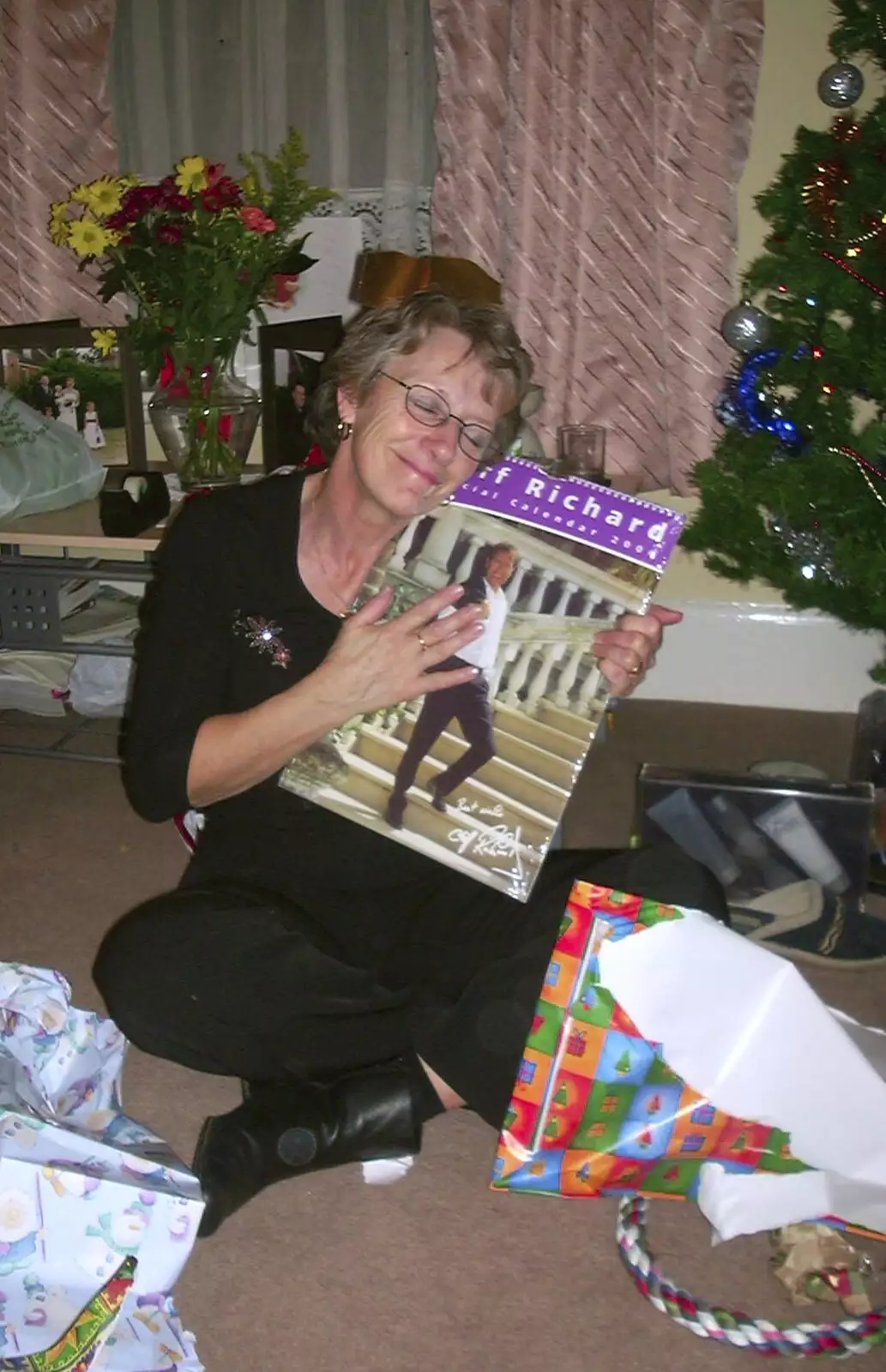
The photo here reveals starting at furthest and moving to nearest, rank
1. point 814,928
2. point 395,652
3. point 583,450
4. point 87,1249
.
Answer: point 583,450, point 814,928, point 395,652, point 87,1249

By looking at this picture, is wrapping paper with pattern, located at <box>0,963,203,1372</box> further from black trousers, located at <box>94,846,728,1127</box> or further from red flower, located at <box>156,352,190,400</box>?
red flower, located at <box>156,352,190,400</box>

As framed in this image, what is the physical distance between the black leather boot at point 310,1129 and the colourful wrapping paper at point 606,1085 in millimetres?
158

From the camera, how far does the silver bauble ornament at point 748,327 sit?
5.80ft

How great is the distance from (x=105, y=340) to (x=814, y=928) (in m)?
1.51

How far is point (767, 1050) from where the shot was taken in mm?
908

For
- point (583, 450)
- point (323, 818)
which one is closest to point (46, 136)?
point (583, 450)

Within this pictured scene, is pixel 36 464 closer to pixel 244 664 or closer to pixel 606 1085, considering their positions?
pixel 244 664

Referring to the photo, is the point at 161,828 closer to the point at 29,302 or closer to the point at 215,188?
the point at 215,188

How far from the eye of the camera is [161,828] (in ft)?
6.00

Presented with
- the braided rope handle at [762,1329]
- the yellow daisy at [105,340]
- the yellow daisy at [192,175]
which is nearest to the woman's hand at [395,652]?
the braided rope handle at [762,1329]

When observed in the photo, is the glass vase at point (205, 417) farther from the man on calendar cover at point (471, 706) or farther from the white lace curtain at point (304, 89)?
the man on calendar cover at point (471, 706)

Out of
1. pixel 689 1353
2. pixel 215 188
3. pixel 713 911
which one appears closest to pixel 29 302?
pixel 215 188

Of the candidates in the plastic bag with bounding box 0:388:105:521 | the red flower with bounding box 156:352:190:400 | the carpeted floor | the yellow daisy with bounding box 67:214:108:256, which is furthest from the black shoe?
the yellow daisy with bounding box 67:214:108:256

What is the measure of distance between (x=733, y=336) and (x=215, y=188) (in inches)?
33.8
